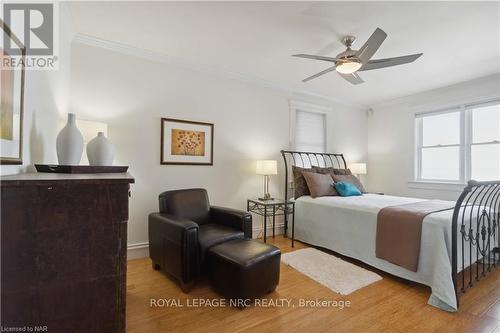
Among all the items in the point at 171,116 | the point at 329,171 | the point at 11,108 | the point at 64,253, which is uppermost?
the point at 171,116

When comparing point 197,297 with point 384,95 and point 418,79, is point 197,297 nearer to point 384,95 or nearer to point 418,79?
point 418,79

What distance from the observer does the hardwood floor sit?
64.5 inches

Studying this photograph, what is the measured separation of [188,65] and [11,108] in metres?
2.25

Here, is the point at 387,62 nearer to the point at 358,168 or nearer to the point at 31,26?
the point at 358,168

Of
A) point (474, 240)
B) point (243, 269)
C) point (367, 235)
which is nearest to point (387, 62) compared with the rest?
point (367, 235)

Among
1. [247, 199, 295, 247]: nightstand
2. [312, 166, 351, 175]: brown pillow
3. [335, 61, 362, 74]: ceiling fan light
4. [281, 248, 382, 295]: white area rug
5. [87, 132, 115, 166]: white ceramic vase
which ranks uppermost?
[335, 61, 362, 74]: ceiling fan light

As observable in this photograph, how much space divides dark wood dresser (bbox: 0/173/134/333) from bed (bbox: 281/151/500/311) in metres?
2.35

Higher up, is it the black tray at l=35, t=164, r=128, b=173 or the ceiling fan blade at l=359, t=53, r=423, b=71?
the ceiling fan blade at l=359, t=53, r=423, b=71

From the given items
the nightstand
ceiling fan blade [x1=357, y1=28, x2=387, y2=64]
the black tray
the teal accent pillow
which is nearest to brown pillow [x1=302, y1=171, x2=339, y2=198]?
the teal accent pillow

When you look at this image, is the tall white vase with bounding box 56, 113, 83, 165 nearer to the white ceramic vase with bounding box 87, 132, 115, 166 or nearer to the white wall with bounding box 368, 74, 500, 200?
the white ceramic vase with bounding box 87, 132, 115, 166

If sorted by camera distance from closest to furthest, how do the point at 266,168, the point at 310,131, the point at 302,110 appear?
the point at 266,168 < the point at 302,110 < the point at 310,131

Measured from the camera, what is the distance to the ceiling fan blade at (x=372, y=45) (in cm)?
182

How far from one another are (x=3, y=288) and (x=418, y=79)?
4.74 m

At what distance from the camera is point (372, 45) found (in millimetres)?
1972
